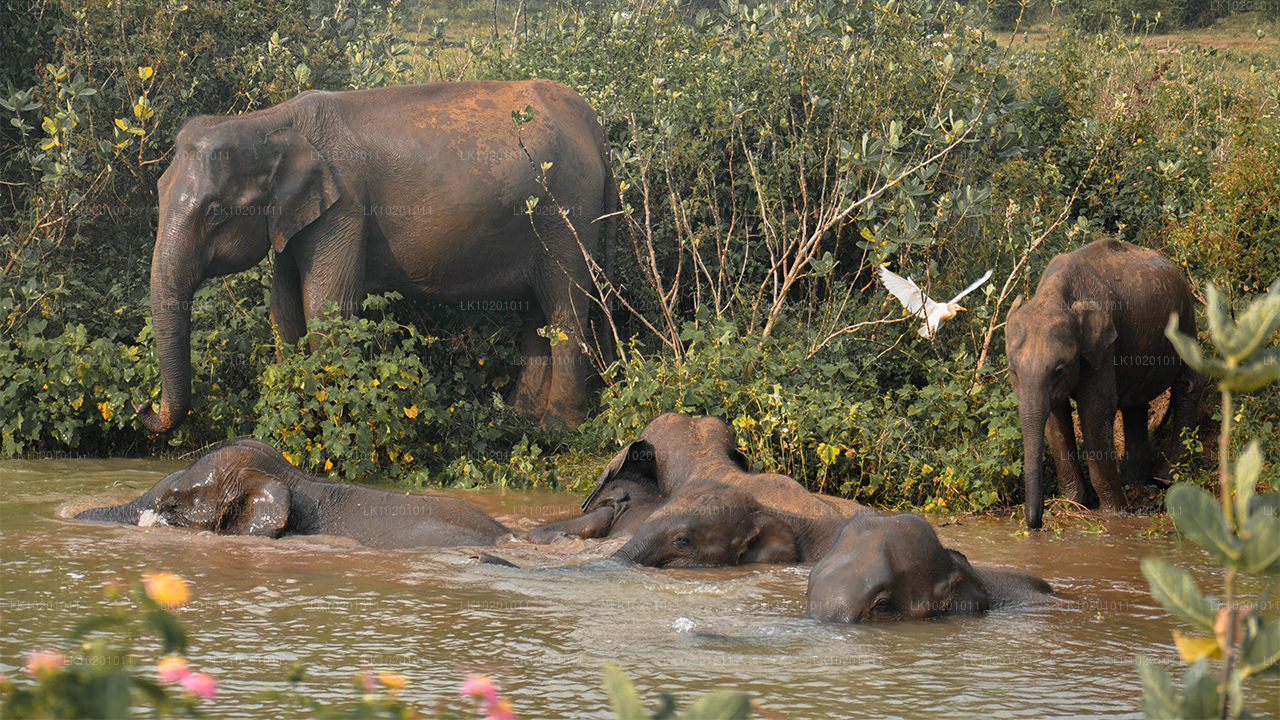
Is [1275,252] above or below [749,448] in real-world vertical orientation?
above

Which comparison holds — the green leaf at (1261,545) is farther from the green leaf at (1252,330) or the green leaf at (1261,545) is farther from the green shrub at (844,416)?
the green shrub at (844,416)

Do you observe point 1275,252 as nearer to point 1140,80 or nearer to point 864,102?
point 864,102

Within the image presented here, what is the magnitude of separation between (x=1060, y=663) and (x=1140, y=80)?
11.6m

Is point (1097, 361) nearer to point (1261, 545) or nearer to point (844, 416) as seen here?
point (844, 416)

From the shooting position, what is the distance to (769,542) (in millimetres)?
7504

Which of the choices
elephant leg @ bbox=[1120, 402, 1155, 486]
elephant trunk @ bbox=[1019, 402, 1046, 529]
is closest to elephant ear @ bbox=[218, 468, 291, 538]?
elephant trunk @ bbox=[1019, 402, 1046, 529]

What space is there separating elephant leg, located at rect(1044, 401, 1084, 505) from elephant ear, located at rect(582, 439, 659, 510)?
2.48 m

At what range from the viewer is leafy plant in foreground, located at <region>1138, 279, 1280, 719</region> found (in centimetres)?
224

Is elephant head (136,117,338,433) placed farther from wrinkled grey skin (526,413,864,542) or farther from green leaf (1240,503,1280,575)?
green leaf (1240,503,1280,575)

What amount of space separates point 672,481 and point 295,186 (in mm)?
3652

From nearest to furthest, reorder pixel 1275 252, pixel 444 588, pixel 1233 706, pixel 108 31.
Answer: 1. pixel 1233 706
2. pixel 444 588
3. pixel 1275 252
4. pixel 108 31

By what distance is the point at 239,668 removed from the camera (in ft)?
17.8

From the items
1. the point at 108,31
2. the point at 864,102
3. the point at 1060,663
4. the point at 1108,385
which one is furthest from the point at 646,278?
the point at 1060,663

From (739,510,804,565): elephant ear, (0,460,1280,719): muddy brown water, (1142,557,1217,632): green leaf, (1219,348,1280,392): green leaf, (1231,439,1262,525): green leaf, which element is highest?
(1219,348,1280,392): green leaf
